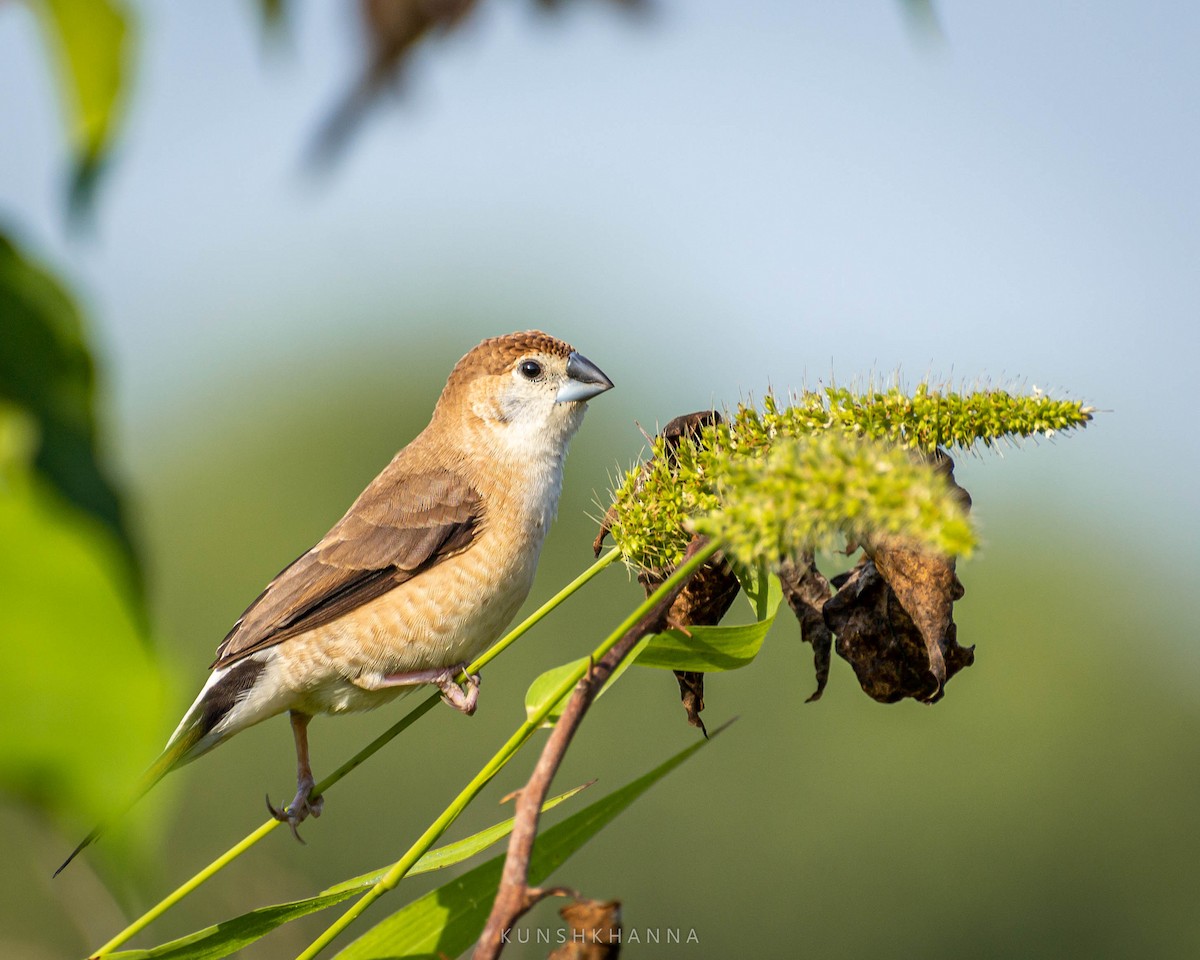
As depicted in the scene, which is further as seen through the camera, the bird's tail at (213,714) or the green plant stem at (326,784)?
the bird's tail at (213,714)

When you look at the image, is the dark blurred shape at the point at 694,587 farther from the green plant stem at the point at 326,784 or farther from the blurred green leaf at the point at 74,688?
the blurred green leaf at the point at 74,688

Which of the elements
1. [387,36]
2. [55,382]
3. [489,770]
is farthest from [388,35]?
[489,770]

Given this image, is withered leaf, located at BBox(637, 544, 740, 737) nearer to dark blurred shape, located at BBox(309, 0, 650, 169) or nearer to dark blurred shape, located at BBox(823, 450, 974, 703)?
dark blurred shape, located at BBox(823, 450, 974, 703)

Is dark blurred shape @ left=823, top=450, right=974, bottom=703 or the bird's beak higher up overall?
the bird's beak

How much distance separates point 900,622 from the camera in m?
2.26

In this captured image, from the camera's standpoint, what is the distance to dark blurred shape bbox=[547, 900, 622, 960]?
1.52 meters

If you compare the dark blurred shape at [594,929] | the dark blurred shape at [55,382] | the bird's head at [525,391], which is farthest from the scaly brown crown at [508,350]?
the dark blurred shape at [55,382]

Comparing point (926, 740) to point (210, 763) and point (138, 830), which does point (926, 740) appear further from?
point (138, 830)

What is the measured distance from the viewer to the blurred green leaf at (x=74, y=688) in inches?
20.1

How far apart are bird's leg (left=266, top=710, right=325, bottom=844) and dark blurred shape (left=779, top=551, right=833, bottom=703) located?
1.31 metres

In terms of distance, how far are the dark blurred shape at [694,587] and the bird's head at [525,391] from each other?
1.77m

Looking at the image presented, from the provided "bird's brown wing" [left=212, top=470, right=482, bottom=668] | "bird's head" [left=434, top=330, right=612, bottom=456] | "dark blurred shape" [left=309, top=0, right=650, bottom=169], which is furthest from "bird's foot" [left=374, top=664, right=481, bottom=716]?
"dark blurred shape" [left=309, top=0, right=650, bottom=169]

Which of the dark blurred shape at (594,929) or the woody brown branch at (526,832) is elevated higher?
the woody brown branch at (526,832)

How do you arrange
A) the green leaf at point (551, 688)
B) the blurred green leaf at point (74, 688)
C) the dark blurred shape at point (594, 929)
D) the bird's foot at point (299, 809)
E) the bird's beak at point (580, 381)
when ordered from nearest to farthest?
the blurred green leaf at point (74, 688) → the dark blurred shape at point (594, 929) → the green leaf at point (551, 688) → the bird's foot at point (299, 809) → the bird's beak at point (580, 381)
